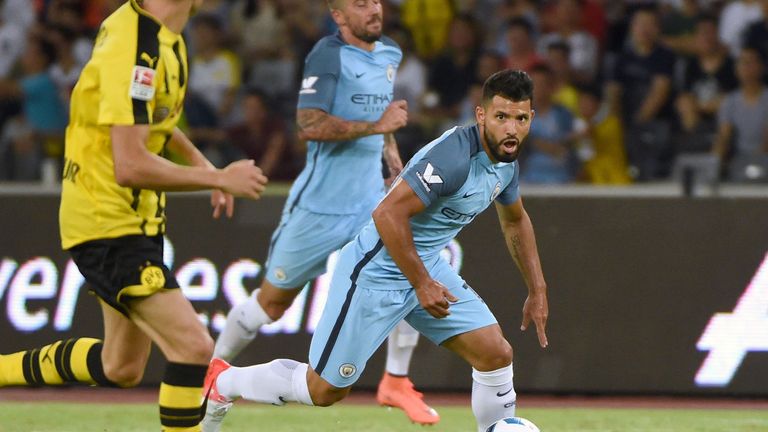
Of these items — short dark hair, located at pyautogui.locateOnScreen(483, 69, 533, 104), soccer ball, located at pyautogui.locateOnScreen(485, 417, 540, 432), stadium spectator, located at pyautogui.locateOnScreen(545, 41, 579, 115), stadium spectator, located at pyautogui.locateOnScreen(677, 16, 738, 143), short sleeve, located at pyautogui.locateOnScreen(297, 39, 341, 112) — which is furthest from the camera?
stadium spectator, located at pyautogui.locateOnScreen(545, 41, 579, 115)

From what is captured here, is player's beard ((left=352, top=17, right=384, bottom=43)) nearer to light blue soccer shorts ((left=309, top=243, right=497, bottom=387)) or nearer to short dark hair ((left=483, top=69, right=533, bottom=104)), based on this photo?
short dark hair ((left=483, top=69, right=533, bottom=104))

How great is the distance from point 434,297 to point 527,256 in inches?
32.5

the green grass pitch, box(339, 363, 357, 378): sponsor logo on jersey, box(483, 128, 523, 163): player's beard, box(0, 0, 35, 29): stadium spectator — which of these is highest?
box(483, 128, 523, 163): player's beard

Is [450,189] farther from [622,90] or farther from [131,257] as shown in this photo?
[622,90]

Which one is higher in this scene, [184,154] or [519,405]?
[184,154]

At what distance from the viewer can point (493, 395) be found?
5.94m

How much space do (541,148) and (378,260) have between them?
4866 millimetres

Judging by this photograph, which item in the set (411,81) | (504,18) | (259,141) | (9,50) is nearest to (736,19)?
(504,18)

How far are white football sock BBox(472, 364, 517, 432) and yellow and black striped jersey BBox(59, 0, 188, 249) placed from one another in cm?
157

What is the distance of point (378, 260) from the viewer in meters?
5.85

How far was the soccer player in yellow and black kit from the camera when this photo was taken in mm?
5082

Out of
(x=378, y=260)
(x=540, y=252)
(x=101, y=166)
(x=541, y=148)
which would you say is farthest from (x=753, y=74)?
(x=101, y=166)

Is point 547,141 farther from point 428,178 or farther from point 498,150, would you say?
point 428,178

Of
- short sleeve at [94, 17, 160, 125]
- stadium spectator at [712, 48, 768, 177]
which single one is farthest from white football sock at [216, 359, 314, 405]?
stadium spectator at [712, 48, 768, 177]
